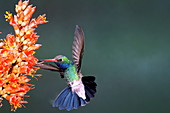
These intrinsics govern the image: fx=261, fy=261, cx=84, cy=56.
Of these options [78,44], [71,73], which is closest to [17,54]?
[78,44]

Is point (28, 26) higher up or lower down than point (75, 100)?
higher up

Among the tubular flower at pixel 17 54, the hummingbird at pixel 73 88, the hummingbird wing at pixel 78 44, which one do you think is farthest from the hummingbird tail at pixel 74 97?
the tubular flower at pixel 17 54

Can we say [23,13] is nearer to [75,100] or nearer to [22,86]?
[22,86]

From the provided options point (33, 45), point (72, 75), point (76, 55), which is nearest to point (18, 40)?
point (33, 45)

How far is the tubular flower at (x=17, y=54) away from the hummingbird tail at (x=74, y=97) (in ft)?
1.05

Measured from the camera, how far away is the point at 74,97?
92 cm

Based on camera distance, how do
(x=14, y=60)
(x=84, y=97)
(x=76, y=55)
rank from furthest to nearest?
(x=84, y=97), (x=76, y=55), (x=14, y=60)

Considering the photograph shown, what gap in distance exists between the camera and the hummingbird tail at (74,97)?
34.5 inches

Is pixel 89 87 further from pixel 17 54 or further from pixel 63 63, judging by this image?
pixel 17 54

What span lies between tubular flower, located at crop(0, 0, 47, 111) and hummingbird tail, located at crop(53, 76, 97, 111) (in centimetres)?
32

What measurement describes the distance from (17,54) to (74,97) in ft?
1.43

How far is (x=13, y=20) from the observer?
1.82 ft

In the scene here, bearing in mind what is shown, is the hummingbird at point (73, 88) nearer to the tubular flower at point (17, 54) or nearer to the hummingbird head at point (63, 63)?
the hummingbird head at point (63, 63)

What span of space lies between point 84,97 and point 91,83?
5 cm
